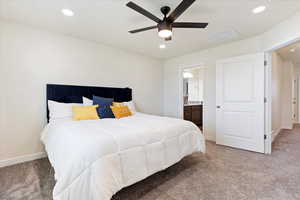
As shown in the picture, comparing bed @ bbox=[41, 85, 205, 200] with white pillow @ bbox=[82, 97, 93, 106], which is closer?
bed @ bbox=[41, 85, 205, 200]

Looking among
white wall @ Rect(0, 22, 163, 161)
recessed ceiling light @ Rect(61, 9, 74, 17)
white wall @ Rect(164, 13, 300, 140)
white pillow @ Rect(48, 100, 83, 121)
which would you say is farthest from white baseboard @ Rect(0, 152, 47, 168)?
white wall @ Rect(164, 13, 300, 140)

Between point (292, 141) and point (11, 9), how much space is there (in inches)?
252

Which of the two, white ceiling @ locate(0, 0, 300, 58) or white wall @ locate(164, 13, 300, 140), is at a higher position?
white ceiling @ locate(0, 0, 300, 58)

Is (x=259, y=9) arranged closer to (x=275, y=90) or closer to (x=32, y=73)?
(x=275, y=90)

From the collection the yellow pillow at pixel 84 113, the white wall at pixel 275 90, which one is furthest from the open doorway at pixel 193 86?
the yellow pillow at pixel 84 113

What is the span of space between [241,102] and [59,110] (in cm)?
374

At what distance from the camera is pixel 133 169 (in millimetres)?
1521

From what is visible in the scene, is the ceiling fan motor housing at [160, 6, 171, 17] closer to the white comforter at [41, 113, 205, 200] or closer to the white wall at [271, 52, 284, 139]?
the white comforter at [41, 113, 205, 200]

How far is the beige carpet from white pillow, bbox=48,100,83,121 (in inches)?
33.2

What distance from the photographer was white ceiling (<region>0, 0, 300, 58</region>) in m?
1.96

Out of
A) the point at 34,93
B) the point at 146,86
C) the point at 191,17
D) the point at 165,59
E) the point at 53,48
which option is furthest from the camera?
the point at 165,59

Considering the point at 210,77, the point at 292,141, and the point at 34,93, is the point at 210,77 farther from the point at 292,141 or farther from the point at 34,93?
the point at 34,93

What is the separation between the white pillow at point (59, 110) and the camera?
2.53 m

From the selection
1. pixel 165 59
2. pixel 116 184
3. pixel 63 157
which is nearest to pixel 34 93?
pixel 63 157
